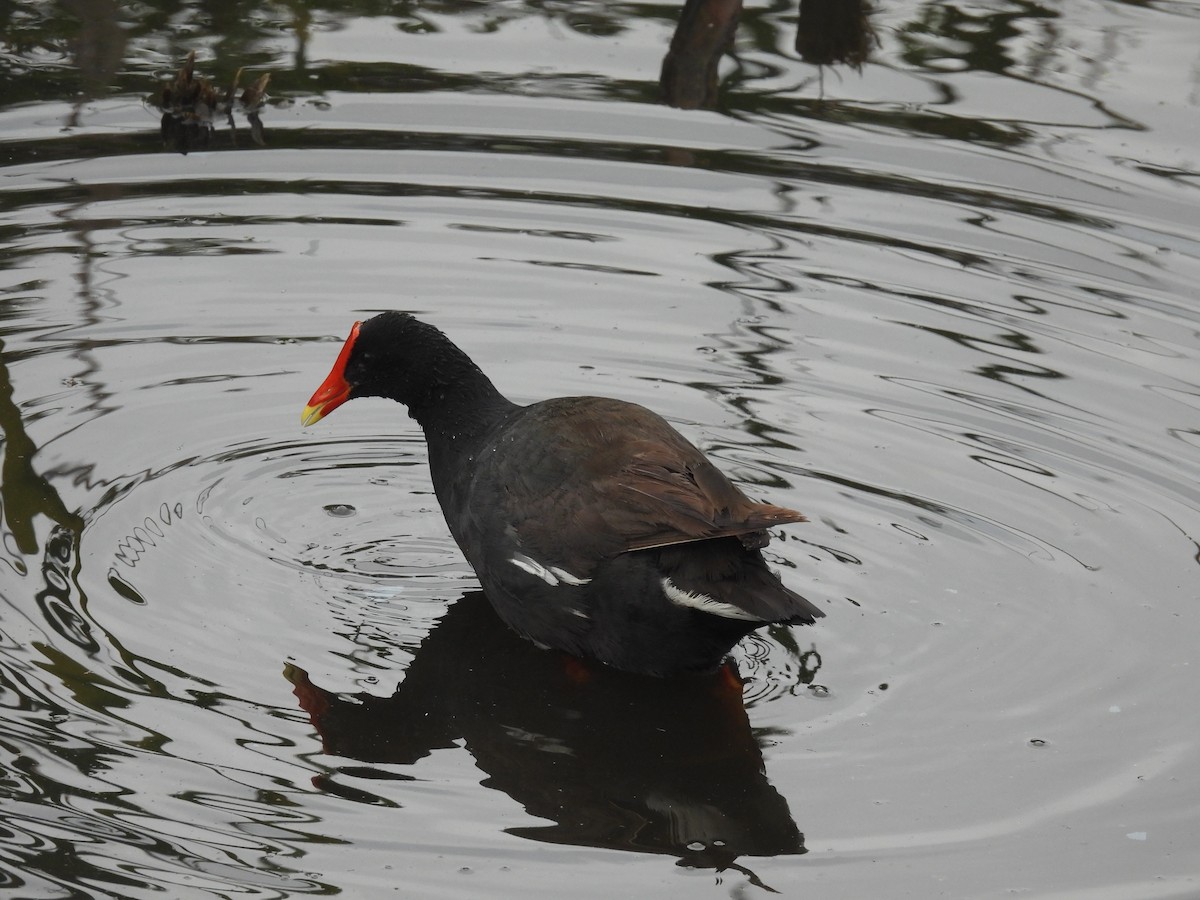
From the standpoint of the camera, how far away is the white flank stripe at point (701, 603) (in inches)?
183

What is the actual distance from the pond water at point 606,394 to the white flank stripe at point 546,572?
1.16 feet

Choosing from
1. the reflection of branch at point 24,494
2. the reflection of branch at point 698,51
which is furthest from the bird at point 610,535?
the reflection of branch at point 698,51

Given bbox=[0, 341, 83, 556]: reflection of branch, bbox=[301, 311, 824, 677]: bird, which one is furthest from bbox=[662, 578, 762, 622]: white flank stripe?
bbox=[0, 341, 83, 556]: reflection of branch

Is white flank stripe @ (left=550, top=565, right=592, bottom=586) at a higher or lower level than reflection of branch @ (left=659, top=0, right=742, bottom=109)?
lower

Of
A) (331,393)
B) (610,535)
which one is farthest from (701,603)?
(331,393)

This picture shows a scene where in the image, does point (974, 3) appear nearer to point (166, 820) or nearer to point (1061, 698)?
point (1061, 698)

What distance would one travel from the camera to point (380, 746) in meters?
4.75

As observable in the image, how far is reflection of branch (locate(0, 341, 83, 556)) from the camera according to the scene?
5617mm

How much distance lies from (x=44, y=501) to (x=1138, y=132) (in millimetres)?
6353

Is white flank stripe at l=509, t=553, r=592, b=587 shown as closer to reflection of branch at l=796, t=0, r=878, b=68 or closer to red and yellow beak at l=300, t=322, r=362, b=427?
red and yellow beak at l=300, t=322, r=362, b=427

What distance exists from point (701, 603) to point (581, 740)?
0.55m

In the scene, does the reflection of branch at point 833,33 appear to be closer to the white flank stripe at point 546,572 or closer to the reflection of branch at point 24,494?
the reflection of branch at point 24,494

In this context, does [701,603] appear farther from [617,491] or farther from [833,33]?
[833,33]

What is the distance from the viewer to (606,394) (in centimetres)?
675
